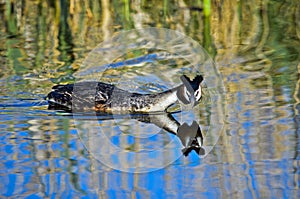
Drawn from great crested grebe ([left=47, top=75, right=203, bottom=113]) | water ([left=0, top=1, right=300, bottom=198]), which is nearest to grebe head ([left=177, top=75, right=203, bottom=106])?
great crested grebe ([left=47, top=75, right=203, bottom=113])

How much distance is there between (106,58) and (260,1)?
329 centimetres

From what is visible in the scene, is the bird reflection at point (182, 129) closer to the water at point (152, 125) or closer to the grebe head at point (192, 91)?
the water at point (152, 125)

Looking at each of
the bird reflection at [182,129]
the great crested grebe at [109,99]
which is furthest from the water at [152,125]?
the great crested grebe at [109,99]

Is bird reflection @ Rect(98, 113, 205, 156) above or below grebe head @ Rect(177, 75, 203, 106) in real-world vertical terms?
below

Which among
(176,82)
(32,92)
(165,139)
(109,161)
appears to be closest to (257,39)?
(176,82)

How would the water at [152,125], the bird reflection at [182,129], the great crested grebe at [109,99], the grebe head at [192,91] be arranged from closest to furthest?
the water at [152,125] → the bird reflection at [182,129] → the grebe head at [192,91] → the great crested grebe at [109,99]

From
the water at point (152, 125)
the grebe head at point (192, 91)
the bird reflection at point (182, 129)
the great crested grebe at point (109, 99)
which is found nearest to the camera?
the water at point (152, 125)

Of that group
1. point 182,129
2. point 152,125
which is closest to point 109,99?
point 152,125

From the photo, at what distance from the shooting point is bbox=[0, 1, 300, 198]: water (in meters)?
4.52

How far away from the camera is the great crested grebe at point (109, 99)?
6723 millimetres

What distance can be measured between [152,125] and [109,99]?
88 cm

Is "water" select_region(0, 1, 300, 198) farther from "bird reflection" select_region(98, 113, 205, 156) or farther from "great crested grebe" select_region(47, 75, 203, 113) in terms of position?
"great crested grebe" select_region(47, 75, 203, 113)

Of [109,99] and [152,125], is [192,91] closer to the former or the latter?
[152,125]

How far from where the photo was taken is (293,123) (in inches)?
223
